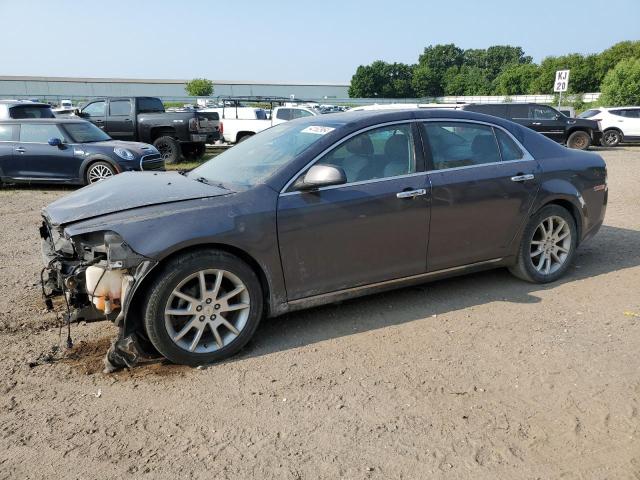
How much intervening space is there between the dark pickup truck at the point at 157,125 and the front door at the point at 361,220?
11.3 m

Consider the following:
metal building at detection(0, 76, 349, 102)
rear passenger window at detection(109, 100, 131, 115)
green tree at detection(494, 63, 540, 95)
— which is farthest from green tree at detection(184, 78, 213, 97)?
rear passenger window at detection(109, 100, 131, 115)

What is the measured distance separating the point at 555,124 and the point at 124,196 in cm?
1981

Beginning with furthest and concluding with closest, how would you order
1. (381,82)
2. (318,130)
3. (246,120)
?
(381,82) → (246,120) → (318,130)

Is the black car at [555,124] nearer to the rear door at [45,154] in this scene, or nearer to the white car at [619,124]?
the white car at [619,124]

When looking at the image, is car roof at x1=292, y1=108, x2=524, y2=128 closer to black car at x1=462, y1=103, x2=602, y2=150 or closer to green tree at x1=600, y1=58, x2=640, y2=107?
black car at x1=462, y1=103, x2=602, y2=150

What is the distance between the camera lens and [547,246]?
5.02m

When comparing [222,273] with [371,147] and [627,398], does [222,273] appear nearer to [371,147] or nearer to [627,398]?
[371,147]

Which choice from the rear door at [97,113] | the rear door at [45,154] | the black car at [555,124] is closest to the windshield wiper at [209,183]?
the rear door at [45,154]

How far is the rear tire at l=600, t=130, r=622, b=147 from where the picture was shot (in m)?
22.4

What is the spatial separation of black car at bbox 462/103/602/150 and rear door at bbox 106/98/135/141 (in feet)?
42.9

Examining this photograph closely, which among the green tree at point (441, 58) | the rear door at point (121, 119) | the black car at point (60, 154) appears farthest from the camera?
the green tree at point (441, 58)

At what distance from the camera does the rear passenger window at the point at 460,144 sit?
440 centimetres

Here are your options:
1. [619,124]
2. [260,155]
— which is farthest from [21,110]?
[619,124]

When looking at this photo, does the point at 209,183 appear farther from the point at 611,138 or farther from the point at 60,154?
the point at 611,138
